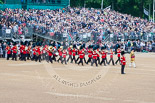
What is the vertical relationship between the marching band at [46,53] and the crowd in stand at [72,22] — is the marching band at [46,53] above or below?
below

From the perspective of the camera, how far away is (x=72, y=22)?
170 feet

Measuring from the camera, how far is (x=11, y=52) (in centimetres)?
Result: 4069

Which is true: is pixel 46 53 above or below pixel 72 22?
below

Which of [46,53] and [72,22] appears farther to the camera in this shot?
[72,22]

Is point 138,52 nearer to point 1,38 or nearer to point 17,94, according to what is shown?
point 1,38

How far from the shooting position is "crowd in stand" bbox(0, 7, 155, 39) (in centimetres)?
4491

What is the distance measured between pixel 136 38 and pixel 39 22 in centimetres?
1651

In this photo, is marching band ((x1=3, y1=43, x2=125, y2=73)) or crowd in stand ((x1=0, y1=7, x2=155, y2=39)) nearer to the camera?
marching band ((x1=3, y1=43, x2=125, y2=73))

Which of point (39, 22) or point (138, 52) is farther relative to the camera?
point (138, 52)

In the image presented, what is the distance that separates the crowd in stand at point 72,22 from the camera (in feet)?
147

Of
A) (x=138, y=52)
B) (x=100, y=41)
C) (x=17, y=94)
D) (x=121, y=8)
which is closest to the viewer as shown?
(x=17, y=94)

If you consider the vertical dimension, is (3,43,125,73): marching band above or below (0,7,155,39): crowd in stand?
below

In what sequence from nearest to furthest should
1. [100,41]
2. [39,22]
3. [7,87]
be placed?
[7,87] < [39,22] < [100,41]

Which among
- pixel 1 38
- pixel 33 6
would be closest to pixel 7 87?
pixel 1 38
